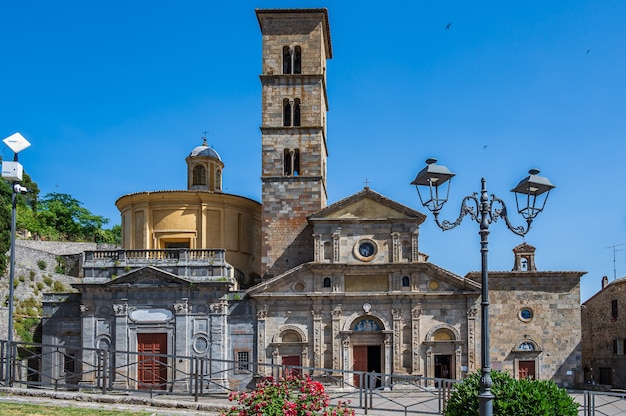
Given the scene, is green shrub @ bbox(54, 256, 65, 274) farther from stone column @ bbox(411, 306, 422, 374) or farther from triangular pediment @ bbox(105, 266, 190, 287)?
stone column @ bbox(411, 306, 422, 374)

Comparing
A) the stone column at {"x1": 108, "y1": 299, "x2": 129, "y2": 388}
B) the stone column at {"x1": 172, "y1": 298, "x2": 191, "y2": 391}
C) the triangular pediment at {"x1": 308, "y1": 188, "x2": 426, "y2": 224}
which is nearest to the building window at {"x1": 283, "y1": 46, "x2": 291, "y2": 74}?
the triangular pediment at {"x1": 308, "y1": 188, "x2": 426, "y2": 224}

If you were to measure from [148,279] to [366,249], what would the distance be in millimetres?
10826

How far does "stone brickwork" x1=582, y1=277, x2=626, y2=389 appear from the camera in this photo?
4641cm

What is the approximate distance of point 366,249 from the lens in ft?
132

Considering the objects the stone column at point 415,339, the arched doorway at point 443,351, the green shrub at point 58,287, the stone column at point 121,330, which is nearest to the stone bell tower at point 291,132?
the stone column at point 415,339

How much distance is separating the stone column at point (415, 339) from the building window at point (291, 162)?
9558 millimetres

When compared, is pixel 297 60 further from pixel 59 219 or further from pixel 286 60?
pixel 59 219

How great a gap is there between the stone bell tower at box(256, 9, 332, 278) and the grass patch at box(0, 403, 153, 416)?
2201 centimetres

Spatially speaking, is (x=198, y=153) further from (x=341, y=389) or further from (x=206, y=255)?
(x=341, y=389)

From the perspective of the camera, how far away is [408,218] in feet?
131

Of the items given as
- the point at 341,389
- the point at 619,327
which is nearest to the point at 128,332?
the point at 341,389

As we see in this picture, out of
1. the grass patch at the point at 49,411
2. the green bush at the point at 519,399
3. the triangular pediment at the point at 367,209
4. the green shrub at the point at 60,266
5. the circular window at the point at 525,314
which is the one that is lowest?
the grass patch at the point at 49,411

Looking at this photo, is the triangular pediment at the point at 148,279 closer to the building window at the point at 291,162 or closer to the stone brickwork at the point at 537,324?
the building window at the point at 291,162

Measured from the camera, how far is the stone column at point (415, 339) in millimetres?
39312
